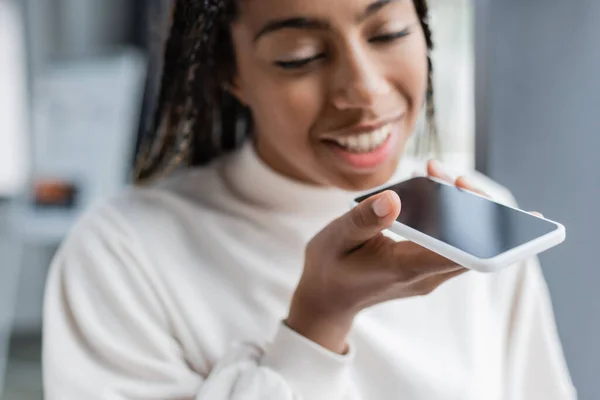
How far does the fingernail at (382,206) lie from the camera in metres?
0.44

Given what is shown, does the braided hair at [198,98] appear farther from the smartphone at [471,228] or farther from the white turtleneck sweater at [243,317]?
the smartphone at [471,228]

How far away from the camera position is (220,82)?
712 mm

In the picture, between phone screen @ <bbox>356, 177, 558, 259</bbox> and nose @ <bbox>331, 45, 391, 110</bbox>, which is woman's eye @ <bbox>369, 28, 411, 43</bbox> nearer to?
nose @ <bbox>331, 45, 391, 110</bbox>

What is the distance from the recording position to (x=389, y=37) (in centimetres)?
59

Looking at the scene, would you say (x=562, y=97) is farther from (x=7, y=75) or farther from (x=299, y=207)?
(x=7, y=75)

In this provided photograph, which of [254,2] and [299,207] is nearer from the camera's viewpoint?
[254,2]

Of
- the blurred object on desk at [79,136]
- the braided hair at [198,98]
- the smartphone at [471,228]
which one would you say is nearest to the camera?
the smartphone at [471,228]

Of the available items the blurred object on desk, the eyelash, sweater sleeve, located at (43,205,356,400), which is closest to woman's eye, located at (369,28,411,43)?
the eyelash

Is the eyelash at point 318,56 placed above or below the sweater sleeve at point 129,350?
above

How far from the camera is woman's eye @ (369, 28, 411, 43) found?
58cm

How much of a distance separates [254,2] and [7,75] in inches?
66.7

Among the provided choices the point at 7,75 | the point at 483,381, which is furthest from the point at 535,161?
the point at 7,75

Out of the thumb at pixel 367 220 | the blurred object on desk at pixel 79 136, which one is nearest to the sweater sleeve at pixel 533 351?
the thumb at pixel 367 220

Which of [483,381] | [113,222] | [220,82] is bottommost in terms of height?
[483,381]
